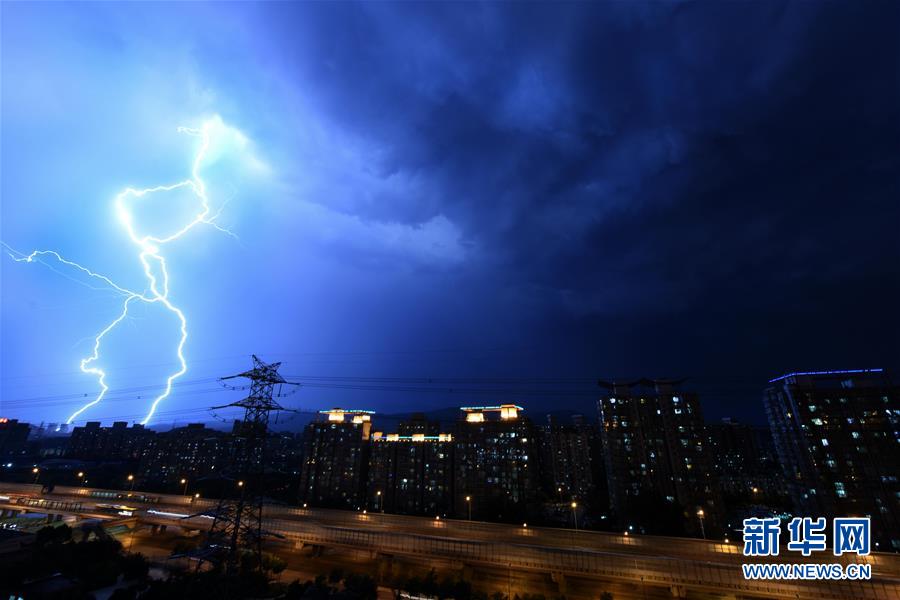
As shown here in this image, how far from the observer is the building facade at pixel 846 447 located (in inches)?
2547

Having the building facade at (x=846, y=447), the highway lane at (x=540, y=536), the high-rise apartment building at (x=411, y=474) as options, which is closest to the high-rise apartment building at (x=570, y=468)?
the high-rise apartment building at (x=411, y=474)

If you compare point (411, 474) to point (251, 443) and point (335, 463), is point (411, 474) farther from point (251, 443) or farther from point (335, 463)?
point (251, 443)

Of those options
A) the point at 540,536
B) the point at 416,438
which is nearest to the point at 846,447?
the point at 540,536

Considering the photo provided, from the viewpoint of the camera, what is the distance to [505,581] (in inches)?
1422

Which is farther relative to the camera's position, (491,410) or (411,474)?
(491,410)

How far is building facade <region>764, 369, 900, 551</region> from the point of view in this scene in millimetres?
64688

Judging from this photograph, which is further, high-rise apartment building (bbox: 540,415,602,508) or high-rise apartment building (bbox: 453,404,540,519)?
high-rise apartment building (bbox: 540,415,602,508)

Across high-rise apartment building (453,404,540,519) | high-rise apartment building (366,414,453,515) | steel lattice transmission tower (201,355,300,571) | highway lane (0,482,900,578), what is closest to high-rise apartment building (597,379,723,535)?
high-rise apartment building (453,404,540,519)

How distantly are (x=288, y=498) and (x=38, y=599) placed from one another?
7729 centimetres

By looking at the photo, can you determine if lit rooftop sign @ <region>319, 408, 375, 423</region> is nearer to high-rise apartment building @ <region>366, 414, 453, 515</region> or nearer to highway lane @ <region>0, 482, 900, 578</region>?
high-rise apartment building @ <region>366, 414, 453, 515</region>

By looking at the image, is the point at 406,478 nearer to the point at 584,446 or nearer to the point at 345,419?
the point at 345,419

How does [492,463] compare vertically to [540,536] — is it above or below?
above

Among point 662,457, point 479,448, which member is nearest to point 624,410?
point 662,457

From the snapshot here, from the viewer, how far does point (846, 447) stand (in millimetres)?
69500
